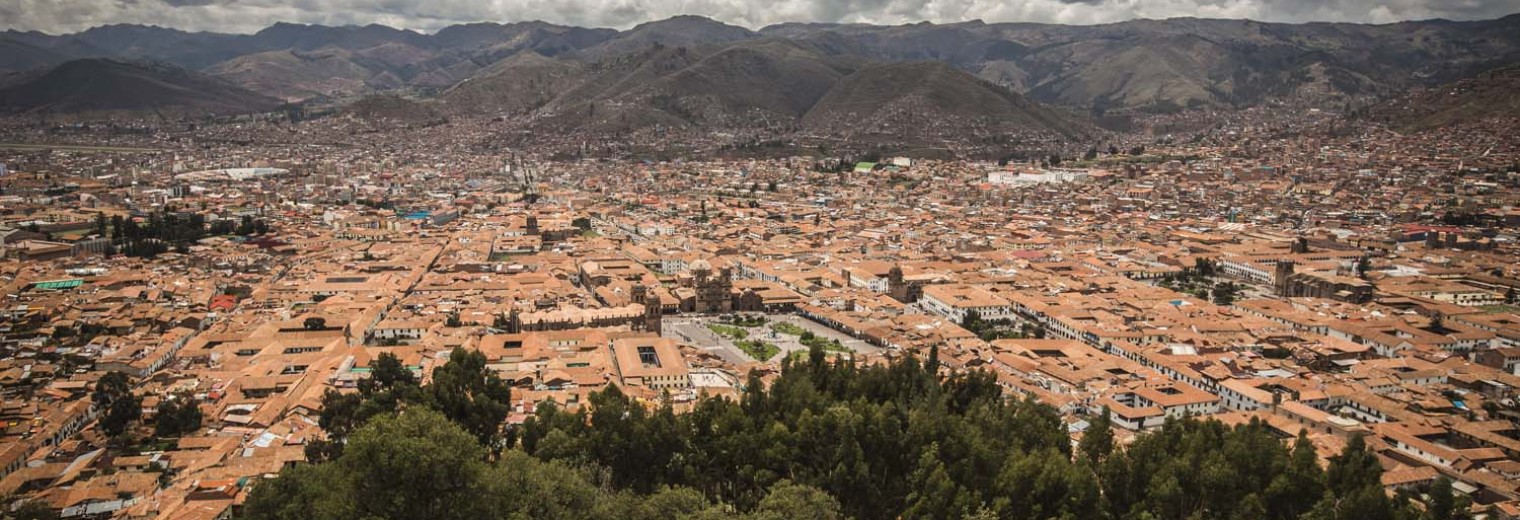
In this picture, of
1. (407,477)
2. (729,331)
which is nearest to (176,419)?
Answer: (407,477)

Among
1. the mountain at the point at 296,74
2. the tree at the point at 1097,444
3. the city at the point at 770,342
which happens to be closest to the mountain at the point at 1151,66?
the mountain at the point at 296,74

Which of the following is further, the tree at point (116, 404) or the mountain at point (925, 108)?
the mountain at point (925, 108)

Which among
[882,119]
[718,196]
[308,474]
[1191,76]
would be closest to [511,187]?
[718,196]

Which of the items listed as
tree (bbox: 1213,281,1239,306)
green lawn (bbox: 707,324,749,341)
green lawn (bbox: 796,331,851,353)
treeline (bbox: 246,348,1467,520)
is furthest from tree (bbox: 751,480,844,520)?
tree (bbox: 1213,281,1239,306)

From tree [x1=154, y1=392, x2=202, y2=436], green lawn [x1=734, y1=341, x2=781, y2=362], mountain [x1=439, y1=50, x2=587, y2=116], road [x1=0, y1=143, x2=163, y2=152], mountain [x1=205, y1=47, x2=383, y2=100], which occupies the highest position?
mountain [x1=205, y1=47, x2=383, y2=100]

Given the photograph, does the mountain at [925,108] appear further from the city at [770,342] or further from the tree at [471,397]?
the tree at [471,397]

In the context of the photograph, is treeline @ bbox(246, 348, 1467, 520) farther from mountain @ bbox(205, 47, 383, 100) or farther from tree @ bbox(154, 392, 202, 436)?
mountain @ bbox(205, 47, 383, 100)
